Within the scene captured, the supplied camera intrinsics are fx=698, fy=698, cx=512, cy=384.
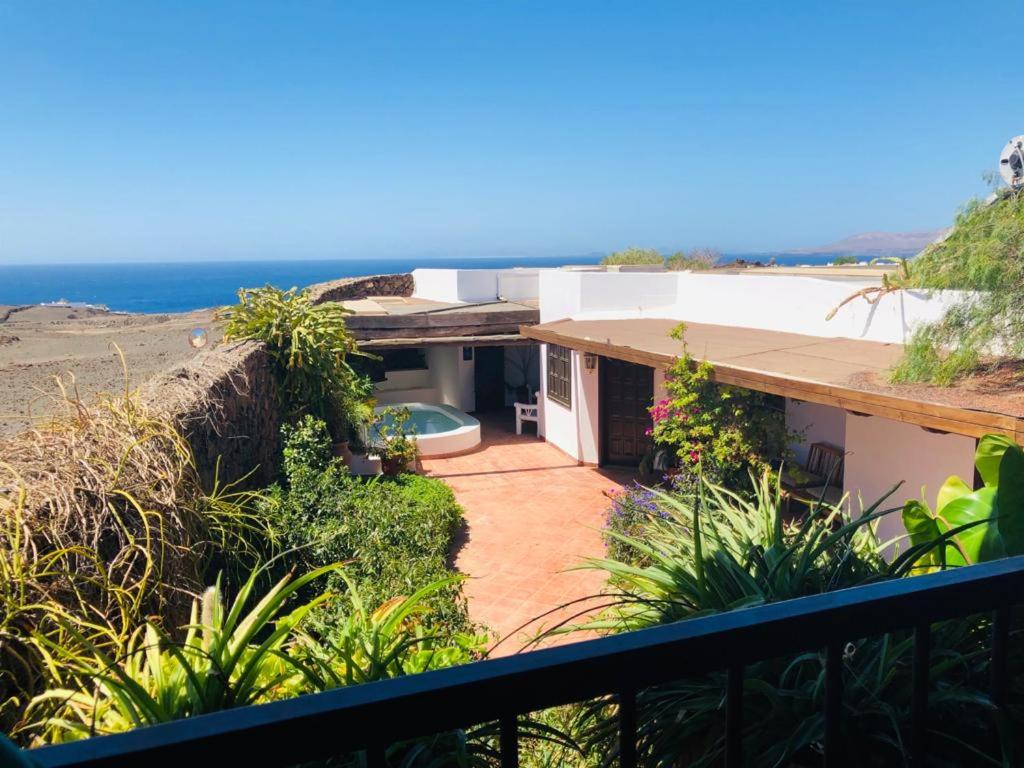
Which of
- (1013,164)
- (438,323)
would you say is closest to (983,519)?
(1013,164)

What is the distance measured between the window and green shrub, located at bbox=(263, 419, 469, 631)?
457 centimetres

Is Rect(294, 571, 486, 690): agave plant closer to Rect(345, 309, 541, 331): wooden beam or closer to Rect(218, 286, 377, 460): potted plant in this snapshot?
Rect(218, 286, 377, 460): potted plant

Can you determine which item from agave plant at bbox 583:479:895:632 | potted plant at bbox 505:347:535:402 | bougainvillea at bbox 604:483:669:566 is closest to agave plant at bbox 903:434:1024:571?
agave plant at bbox 583:479:895:632

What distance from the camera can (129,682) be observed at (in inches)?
90.6

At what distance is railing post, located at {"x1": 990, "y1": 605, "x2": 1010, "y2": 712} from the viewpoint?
1306 mm

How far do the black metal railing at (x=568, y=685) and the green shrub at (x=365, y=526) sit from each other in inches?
172

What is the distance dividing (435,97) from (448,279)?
22.3 m

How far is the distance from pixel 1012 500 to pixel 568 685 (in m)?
2.53

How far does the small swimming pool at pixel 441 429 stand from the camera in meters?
13.8

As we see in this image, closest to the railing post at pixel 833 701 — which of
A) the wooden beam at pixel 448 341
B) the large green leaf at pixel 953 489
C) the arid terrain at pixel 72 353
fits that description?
the large green leaf at pixel 953 489

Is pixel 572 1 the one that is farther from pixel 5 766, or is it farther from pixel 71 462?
pixel 5 766

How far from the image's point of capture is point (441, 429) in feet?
51.1

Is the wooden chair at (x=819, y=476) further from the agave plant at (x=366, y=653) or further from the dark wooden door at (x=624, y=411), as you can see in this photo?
the agave plant at (x=366, y=653)

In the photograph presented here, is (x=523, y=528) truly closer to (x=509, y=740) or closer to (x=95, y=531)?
(x=95, y=531)
